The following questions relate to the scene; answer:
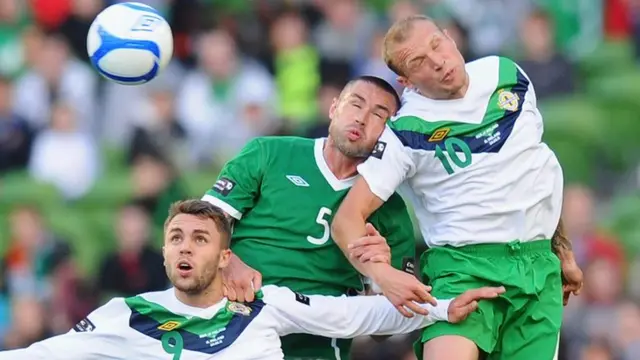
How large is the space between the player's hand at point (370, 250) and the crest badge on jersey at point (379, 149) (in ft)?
1.20

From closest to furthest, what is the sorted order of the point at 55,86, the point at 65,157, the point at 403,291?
the point at 403,291
the point at 65,157
the point at 55,86

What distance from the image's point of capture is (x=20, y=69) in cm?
1499

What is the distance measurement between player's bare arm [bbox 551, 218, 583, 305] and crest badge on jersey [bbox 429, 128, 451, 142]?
0.87m

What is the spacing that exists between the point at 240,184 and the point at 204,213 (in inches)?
20.6

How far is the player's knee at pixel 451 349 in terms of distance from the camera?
715cm

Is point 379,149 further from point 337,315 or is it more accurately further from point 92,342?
point 92,342

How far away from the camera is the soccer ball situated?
26.0 feet

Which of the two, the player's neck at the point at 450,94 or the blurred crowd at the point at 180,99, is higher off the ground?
the player's neck at the point at 450,94

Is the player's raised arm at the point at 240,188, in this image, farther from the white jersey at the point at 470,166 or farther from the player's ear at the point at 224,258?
the white jersey at the point at 470,166

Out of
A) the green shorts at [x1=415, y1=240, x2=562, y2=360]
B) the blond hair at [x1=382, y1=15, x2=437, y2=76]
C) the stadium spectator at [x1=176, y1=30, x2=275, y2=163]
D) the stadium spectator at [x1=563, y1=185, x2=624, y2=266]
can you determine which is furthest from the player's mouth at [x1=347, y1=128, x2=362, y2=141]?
the stadium spectator at [x1=176, y1=30, x2=275, y2=163]

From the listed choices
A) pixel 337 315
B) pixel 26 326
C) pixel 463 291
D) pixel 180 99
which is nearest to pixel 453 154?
pixel 463 291

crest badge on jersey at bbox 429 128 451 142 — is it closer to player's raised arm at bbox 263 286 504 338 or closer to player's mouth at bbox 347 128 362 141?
player's mouth at bbox 347 128 362 141

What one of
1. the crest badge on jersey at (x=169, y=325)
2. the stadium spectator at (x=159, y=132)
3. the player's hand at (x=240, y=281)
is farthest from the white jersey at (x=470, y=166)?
the stadium spectator at (x=159, y=132)

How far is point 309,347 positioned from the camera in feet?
25.5
